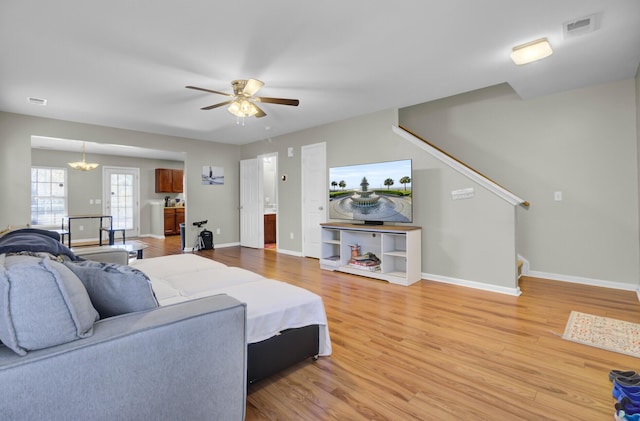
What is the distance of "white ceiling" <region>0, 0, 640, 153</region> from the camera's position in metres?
2.35

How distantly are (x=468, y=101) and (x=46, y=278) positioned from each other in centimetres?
521

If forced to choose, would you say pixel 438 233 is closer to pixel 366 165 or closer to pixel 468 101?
pixel 366 165

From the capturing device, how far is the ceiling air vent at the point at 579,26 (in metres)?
2.46

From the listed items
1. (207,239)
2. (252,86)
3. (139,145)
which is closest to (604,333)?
(252,86)

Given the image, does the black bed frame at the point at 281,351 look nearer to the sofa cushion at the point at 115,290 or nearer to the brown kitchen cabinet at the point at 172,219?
the sofa cushion at the point at 115,290

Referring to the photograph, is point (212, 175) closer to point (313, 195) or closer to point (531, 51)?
point (313, 195)

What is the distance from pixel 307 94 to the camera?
13.6 feet

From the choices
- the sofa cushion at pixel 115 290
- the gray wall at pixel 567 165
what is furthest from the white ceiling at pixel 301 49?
the sofa cushion at pixel 115 290

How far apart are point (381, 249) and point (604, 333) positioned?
239 cm

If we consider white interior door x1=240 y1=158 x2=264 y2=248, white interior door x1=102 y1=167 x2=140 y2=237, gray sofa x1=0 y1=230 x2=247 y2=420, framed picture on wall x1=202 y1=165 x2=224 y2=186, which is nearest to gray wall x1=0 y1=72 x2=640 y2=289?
framed picture on wall x1=202 y1=165 x2=224 y2=186

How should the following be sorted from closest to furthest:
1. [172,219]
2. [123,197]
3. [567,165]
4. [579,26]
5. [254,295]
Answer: [254,295], [579,26], [567,165], [123,197], [172,219]

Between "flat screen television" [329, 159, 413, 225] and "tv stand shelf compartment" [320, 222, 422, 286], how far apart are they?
20 centimetres

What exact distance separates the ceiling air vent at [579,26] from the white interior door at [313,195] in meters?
3.70

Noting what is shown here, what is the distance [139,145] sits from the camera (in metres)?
6.22
